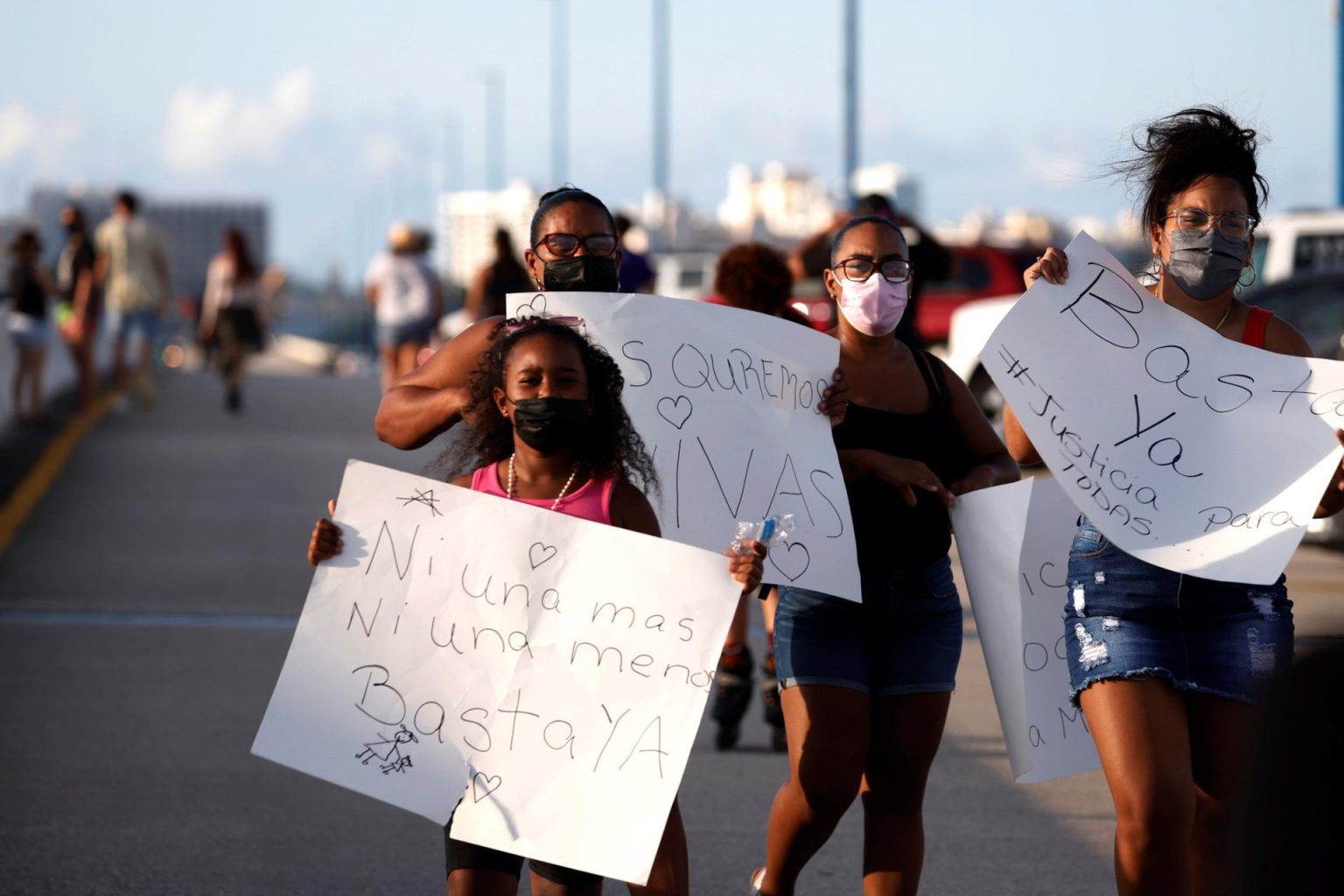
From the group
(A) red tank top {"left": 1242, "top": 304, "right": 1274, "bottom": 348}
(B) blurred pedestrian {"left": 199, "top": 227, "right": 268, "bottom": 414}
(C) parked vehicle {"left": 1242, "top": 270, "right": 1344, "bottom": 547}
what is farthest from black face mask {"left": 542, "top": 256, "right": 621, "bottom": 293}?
(B) blurred pedestrian {"left": 199, "top": 227, "right": 268, "bottom": 414}

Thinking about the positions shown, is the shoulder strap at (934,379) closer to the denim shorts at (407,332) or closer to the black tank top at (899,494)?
the black tank top at (899,494)

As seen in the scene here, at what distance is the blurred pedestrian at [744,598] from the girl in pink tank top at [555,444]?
6.25 ft

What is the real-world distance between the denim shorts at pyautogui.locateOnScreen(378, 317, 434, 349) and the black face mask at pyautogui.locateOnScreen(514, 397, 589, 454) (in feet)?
42.3

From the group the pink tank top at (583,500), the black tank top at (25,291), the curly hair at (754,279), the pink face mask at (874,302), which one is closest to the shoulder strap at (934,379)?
the pink face mask at (874,302)

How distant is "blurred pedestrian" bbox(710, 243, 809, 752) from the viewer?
6.54 meters

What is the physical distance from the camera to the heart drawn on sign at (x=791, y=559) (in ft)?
14.3

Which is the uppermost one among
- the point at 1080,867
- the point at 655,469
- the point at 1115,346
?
the point at 1115,346

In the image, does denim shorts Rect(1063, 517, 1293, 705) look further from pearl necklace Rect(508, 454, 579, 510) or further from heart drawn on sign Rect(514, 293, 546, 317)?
heart drawn on sign Rect(514, 293, 546, 317)

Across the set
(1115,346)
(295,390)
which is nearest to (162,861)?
(1115,346)

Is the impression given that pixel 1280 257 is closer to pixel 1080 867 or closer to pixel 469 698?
pixel 1080 867

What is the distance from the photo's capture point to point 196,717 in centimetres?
741

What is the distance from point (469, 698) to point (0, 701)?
4234mm

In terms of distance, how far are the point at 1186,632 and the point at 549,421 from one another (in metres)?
1.35

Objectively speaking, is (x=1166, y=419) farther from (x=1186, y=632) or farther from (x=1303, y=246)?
(x=1303, y=246)
